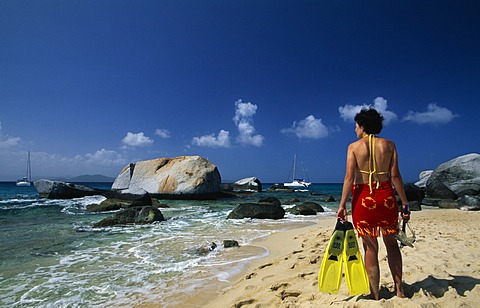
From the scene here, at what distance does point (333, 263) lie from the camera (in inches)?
119

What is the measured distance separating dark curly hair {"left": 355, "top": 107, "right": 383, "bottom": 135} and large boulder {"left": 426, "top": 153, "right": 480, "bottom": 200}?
2917 cm

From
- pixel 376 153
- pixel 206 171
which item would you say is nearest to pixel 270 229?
pixel 376 153

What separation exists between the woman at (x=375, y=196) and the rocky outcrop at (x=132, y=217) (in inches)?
415

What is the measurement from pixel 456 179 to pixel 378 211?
3279 centimetres

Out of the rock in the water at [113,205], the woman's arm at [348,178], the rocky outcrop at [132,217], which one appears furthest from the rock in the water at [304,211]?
the woman's arm at [348,178]

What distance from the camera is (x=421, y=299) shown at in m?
2.65

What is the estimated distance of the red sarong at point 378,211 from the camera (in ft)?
8.92

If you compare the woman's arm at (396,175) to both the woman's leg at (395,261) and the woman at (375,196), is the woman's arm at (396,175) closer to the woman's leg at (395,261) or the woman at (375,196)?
the woman at (375,196)

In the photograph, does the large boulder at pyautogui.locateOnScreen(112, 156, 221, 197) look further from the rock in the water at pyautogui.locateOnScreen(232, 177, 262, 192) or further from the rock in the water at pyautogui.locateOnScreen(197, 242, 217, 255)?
the rock in the water at pyautogui.locateOnScreen(232, 177, 262, 192)

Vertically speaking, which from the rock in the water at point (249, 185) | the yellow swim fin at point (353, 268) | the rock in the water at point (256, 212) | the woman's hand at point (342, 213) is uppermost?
the woman's hand at point (342, 213)

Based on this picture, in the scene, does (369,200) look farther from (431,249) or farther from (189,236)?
(189,236)

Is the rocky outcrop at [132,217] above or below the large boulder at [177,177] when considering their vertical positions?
below

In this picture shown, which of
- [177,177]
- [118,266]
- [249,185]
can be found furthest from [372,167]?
[249,185]

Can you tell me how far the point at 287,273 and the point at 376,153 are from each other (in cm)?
284
